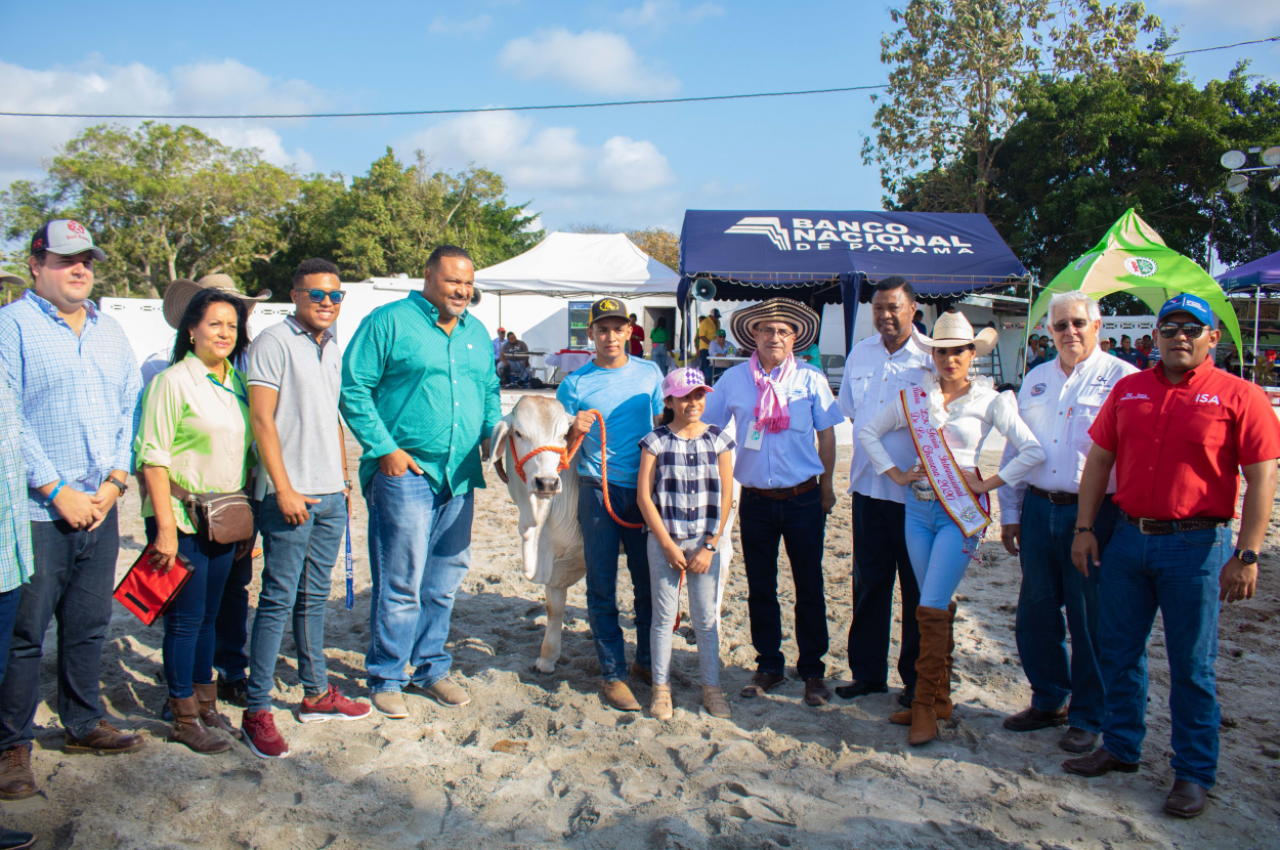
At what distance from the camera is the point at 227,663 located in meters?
3.67

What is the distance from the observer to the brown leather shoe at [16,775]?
2.74m

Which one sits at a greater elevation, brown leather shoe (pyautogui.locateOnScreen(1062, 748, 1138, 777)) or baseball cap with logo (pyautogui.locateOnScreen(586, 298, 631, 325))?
baseball cap with logo (pyautogui.locateOnScreen(586, 298, 631, 325))

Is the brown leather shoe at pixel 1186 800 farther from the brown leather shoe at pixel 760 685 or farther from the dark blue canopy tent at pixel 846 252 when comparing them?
the dark blue canopy tent at pixel 846 252

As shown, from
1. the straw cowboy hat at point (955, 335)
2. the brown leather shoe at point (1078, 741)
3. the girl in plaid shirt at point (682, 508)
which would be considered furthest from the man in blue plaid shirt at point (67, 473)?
the brown leather shoe at point (1078, 741)

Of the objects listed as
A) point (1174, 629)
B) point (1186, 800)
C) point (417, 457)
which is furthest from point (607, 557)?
point (1186, 800)

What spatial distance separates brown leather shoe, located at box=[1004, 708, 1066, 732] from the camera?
351 centimetres

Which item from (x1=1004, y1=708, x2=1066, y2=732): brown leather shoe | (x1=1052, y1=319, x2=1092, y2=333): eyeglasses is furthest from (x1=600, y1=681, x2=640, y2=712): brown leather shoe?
(x1=1052, y1=319, x2=1092, y2=333): eyeglasses

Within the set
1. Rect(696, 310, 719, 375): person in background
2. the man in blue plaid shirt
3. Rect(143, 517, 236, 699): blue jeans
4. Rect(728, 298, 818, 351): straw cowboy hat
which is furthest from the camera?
Rect(696, 310, 719, 375): person in background

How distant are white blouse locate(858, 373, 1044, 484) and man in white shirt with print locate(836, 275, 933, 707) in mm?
82

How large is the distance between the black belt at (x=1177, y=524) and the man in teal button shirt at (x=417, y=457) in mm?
2827

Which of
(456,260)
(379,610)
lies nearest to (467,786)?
(379,610)

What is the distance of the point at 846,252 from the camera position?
13.8 metres

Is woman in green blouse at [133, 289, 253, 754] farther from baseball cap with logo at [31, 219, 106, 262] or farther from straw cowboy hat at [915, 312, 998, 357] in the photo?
straw cowboy hat at [915, 312, 998, 357]

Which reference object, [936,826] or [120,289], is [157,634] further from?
[120,289]
